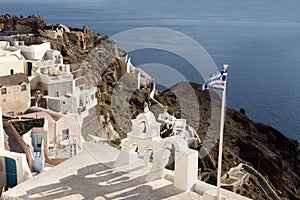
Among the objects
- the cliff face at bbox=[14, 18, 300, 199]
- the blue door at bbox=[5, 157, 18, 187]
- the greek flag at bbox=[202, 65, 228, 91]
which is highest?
the greek flag at bbox=[202, 65, 228, 91]

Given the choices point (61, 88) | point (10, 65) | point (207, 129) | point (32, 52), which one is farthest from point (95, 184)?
point (207, 129)

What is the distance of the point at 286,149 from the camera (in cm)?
5591

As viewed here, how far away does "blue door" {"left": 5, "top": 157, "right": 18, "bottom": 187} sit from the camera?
12.2m

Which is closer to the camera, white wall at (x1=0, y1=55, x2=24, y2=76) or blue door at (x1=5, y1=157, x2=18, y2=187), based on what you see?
blue door at (x1=5, y1=157, x2=18, y2=187)

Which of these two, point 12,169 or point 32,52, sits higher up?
point 32,52

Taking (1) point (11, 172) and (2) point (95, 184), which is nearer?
(2) point (95, 184)

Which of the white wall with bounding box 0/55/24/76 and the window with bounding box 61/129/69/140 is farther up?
the white wall with bounding box 0/55/24/76

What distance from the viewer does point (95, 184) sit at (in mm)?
11602

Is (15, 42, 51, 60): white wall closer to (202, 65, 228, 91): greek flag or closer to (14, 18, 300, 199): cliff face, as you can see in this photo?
(14, 18, 300, 199): cliff face

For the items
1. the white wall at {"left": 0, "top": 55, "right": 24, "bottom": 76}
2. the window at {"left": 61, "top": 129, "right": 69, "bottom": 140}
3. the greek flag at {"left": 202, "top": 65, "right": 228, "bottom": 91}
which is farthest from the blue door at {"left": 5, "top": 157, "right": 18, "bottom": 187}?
the white wall at {"left": 0, "top": 55, "right": 24, "bottom": 76}

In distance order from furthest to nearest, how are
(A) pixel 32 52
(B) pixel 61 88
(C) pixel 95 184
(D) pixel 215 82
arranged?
(A) pixel 32 52
(B) pixel 61 88
(C) pixel 95 184
(D) pixel 215 82

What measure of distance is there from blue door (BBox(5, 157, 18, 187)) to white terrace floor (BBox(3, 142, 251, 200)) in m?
0.79

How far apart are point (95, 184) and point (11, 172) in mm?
2782

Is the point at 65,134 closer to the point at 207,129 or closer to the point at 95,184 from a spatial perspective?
the point at 95,184
